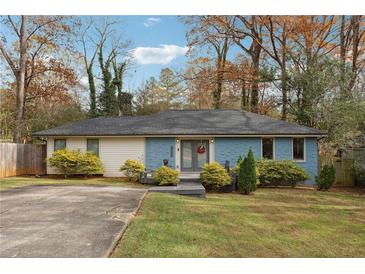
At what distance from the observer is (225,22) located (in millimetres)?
20938

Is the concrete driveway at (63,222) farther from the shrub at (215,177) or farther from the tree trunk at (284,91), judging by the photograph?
the tree trunk at (284,91)

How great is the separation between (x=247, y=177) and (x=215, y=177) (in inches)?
43.6

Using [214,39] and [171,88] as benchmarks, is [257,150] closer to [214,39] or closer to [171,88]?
[214,39]

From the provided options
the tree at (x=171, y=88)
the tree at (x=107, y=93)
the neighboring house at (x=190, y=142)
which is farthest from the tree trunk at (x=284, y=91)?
the tree at (x=107, y=93)

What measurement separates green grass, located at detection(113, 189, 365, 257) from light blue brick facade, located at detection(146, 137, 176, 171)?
20.1 feet

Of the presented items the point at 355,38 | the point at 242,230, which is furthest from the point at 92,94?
the point at 242,230

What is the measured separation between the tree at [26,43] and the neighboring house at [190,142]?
14.7 feet

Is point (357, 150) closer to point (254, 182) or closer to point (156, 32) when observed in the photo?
point (254, 182)

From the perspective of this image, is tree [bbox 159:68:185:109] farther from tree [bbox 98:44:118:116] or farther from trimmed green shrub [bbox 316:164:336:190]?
trimmed green shrub [bbox 316:164:336:190]

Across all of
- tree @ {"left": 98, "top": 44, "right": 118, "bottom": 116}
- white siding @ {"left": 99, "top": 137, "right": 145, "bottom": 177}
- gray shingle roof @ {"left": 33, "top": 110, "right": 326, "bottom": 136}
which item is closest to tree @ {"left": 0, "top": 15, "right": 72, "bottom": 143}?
tree @ {"left": 98, "top": 44, "right": 118, "bottom": 116}

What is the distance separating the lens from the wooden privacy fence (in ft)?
48.2

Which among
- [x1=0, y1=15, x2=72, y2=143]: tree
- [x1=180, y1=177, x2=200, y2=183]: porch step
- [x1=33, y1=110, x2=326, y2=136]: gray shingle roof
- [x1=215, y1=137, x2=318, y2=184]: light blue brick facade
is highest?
[x1=0, y1=15, x2=72, y2=143]: tree

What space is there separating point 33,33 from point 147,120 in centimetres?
891

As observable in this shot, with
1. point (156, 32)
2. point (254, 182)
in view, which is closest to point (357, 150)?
point (254, 182)
